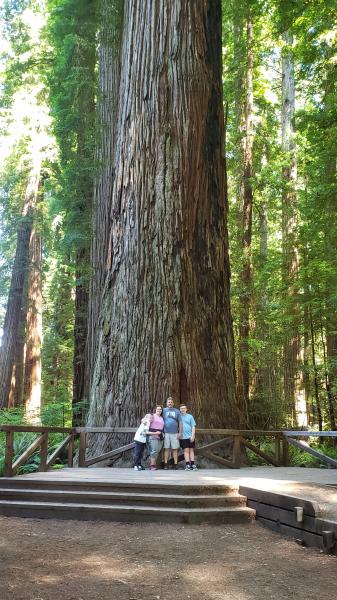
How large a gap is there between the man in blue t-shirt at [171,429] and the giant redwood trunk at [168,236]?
619 mm

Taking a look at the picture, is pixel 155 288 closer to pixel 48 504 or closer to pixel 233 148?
pixel 48 504

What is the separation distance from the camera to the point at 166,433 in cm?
908

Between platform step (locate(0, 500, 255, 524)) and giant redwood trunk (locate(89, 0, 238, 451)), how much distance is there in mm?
3219

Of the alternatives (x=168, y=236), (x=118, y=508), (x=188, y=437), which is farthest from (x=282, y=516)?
(x=168, y=236)

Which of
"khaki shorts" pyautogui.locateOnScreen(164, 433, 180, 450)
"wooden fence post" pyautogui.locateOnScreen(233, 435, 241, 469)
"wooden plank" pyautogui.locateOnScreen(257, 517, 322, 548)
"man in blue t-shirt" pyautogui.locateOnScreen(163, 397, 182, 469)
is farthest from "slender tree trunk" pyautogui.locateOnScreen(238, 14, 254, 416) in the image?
"wooden plank" pyautogui.locateOnScreen(257, 517, 322, 548)

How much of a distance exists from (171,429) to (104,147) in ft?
23.7

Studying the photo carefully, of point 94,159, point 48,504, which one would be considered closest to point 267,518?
point 48,504

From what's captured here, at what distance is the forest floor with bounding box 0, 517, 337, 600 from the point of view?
3.93m

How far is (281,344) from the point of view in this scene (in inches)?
700

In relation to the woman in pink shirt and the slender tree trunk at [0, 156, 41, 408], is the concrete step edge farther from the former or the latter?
the slender tree trunk at [0, 156, 41, 408]

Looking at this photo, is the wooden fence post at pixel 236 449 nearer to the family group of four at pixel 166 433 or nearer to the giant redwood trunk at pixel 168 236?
the giant redwood trunk at pixel 168 236

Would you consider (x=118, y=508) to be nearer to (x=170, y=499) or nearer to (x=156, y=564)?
(x=170, y=499)

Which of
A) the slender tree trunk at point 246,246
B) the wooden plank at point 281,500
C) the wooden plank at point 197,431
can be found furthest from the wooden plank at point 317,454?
the slender tree trunk at point 246,246

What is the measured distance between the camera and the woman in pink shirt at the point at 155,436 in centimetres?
893
